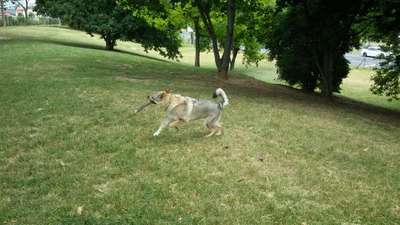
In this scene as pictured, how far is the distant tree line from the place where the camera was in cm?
1389

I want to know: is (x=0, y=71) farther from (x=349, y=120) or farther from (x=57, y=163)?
(x=349, y=120)

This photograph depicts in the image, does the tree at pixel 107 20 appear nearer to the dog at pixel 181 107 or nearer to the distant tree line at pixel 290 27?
the distant tree line at pixel 290 27

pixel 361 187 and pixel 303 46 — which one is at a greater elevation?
pixel 303 46

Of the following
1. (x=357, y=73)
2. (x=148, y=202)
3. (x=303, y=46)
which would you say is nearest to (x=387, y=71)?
(x=303, y=46)

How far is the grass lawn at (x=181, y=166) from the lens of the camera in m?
4.53

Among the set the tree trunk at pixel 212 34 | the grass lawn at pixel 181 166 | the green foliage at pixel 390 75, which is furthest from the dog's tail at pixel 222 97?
the green foliage at pixel 390 75

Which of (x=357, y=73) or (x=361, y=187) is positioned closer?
(x=361, y=187)

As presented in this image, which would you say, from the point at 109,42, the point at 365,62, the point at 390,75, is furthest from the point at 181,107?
the point at 365,62

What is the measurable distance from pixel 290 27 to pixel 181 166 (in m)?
11.6

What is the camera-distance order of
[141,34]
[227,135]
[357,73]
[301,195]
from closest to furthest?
[301,195], [227,135], [141,34], [357,73]

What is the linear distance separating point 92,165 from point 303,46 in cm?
1269

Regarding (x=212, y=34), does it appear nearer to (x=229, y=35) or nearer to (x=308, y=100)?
(x=229, y=35)

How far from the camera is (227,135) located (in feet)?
22.9

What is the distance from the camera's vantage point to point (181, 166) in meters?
5.54
